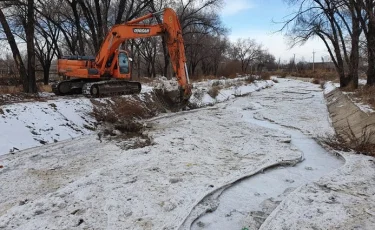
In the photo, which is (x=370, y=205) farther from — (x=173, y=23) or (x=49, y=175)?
(x=173, y=23)

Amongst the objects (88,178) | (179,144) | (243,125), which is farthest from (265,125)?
(88,178)

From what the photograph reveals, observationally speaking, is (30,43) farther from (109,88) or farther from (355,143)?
(355,143)

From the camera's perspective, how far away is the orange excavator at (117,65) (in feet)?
38.5

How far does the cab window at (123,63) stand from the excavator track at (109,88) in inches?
21.7

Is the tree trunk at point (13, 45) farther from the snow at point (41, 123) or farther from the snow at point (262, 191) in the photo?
the snow at point (262, 191)

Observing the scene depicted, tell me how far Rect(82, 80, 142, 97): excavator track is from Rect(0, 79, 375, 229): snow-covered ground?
359 cm

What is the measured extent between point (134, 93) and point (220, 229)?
33.8ft

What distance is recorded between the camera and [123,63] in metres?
13.4

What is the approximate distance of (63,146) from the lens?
25.4ft

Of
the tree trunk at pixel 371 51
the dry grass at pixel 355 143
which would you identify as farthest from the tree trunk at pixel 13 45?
the tree trunk at pixel 371 51

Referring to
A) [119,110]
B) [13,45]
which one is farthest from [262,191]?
[13,45]

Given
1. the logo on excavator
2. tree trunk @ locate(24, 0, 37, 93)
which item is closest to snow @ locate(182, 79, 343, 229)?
the logo on excavator

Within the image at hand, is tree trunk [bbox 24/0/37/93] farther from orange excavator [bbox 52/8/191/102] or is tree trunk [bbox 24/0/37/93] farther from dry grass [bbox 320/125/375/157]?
dry grass [bbox 320/125/375/157]

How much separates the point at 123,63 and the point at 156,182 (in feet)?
29.7
